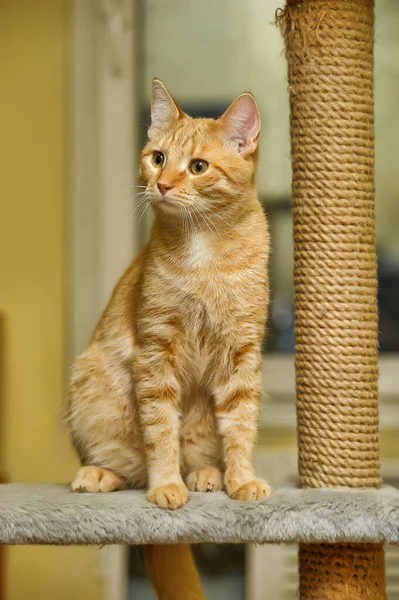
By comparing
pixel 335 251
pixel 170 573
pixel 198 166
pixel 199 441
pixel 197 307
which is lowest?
pixel 170 573

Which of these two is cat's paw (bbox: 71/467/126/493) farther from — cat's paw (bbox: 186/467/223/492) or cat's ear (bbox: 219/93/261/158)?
cat's ear (bbox: 219/93/261/158)

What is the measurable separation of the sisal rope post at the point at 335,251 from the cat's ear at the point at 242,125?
12cm

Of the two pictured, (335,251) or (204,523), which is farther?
(335,251)

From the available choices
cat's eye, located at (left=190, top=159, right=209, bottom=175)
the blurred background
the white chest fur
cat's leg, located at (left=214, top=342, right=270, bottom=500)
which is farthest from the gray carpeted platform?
the blurred background

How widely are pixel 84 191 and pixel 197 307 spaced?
4.01 feet

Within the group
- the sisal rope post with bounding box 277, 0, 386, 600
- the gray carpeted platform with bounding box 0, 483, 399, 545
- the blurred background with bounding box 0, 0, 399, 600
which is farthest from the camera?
the blurred background with bounding box 0, 0, 399, 600

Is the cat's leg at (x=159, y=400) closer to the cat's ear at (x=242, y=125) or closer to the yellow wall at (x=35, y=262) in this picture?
the cat's ear at (x=242, y=125)

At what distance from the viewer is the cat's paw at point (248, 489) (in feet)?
4.24

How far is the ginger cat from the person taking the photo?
1329 millimetres

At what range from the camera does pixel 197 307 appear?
1.34 m

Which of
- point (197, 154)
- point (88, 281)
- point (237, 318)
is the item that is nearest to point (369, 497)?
point (237, 318)

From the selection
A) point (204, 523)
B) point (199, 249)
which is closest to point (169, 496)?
point (204, 523)

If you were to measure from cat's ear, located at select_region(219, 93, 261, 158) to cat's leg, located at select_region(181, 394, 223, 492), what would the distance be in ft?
1.46

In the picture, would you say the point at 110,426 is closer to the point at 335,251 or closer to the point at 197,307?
the point at 197,307
